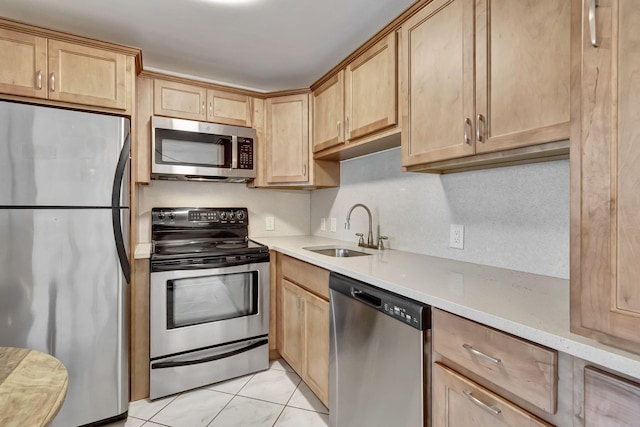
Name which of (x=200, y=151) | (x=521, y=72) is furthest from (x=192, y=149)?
(x=521, y=72)

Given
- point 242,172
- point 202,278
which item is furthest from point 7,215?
point 242,172

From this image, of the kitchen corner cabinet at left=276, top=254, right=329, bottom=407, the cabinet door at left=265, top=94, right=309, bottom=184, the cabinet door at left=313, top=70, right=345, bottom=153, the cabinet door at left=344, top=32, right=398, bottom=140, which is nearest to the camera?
the cabinet door at left=344, top=32, right=398, bottom=140

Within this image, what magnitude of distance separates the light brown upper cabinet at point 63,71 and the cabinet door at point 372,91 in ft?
4.43

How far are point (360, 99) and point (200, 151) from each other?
125 centimetres

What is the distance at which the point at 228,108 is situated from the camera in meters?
2.48

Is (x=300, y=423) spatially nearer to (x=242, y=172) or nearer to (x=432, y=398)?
(x=432, y=398)

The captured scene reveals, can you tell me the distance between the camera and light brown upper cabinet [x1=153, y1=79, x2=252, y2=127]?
7.37 ft

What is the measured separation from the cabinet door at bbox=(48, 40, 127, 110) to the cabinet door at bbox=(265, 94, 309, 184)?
107cm

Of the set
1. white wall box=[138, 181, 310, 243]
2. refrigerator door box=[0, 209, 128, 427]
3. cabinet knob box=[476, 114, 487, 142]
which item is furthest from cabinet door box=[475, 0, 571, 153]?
white wall box=[138, 181, 310, 243]

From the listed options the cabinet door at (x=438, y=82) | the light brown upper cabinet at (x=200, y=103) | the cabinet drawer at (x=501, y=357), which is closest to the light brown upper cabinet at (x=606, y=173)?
the cabinet drawer at (x=501, y=357)

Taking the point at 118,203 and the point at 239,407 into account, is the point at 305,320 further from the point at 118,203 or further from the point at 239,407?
the point at 118,203

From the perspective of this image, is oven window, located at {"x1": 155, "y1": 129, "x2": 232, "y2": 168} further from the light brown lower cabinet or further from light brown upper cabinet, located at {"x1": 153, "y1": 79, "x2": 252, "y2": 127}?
the light brown lower cabinet

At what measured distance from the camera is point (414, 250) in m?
1.91

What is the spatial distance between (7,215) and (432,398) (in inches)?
81.6
